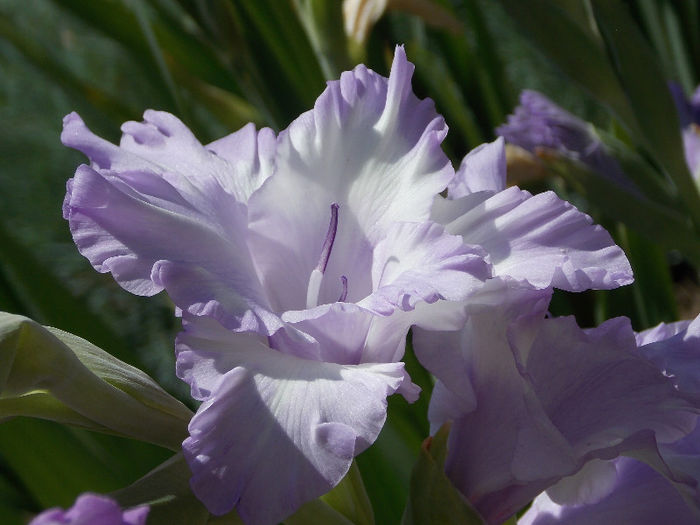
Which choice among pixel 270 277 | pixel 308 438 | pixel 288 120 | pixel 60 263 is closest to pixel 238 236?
pixel 270 277

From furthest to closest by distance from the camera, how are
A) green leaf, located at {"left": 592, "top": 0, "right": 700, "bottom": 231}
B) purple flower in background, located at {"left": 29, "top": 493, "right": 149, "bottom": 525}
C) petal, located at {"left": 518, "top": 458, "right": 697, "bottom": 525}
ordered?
green leaf, located at {"left": 592, "top": 0, "right": 700, "bottom": 231}, petal, located at {"left": 518, "top": 458, "right": 697, "bottom": 525}, purple flower in background, located at {"left": 29, "top": 493, "right": 149, "bottom": 525}

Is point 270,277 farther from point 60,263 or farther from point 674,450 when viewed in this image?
point 60,263

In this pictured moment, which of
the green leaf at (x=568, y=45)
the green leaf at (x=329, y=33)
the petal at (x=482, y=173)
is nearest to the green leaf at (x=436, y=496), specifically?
the petal at (x=482, y=173)

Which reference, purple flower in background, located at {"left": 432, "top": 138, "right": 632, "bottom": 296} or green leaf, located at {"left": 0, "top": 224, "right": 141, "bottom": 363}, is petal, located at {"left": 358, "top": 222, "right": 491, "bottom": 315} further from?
green leaf, located at {"left": 0, "top": 224, "right": 141, "bottom": 363}

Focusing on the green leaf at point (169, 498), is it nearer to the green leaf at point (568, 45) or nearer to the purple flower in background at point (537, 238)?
the purple flower in background at point (537, 238)

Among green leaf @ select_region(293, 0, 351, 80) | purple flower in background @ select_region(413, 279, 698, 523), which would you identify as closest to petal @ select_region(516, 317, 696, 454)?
purple flower in background @ select_region(413, 279, 698, 523)
